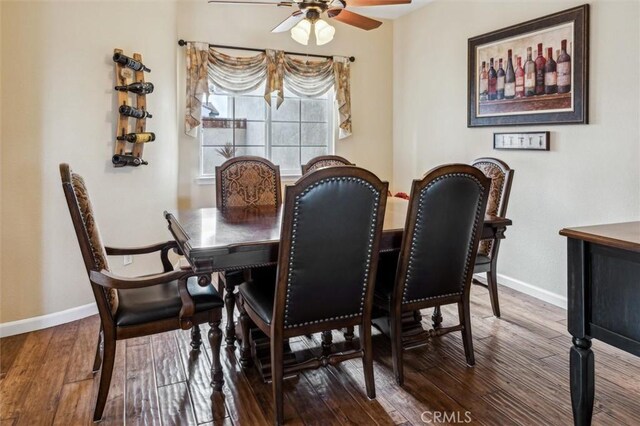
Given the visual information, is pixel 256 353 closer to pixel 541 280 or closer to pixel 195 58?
pixel 541 280

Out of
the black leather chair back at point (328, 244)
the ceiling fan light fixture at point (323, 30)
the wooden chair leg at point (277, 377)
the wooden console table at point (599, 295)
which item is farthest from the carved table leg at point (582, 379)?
the ceiling fan light fixture at point (323, 30)

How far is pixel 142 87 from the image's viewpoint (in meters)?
3.39

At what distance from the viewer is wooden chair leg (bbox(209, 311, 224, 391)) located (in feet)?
6.86

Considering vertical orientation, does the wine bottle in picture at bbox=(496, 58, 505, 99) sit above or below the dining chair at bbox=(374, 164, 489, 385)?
above

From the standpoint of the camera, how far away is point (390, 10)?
495cm

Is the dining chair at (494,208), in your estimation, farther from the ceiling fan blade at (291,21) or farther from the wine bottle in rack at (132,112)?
the wine bottle in rack at (132,112)

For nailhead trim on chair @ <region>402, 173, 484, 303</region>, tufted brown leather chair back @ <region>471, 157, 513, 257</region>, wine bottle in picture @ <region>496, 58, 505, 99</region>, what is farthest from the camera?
wine bottle in picture @ <region>496, 58, 505, 99</region>

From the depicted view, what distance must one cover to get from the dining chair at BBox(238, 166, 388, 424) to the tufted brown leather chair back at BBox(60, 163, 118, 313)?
25.7 inches

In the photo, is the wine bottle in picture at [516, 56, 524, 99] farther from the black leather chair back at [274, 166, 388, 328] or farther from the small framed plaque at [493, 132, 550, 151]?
the black leather chair back at [274, 166, 388, 328]

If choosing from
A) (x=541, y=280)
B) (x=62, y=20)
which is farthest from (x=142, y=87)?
(x=541, y=280)

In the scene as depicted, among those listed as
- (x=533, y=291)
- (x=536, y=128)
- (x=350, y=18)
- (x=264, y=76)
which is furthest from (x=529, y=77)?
(x=264, y=76)

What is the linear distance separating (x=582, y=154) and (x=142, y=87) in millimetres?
3304

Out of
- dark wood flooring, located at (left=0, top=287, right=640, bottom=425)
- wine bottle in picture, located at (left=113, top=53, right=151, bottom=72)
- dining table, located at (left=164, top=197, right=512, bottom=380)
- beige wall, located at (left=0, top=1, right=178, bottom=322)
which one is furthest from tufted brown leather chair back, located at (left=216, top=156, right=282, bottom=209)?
dark wood flooring, located at (left=0, top=287, right=640, bottom=425)

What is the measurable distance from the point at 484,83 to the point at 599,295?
2.96m
